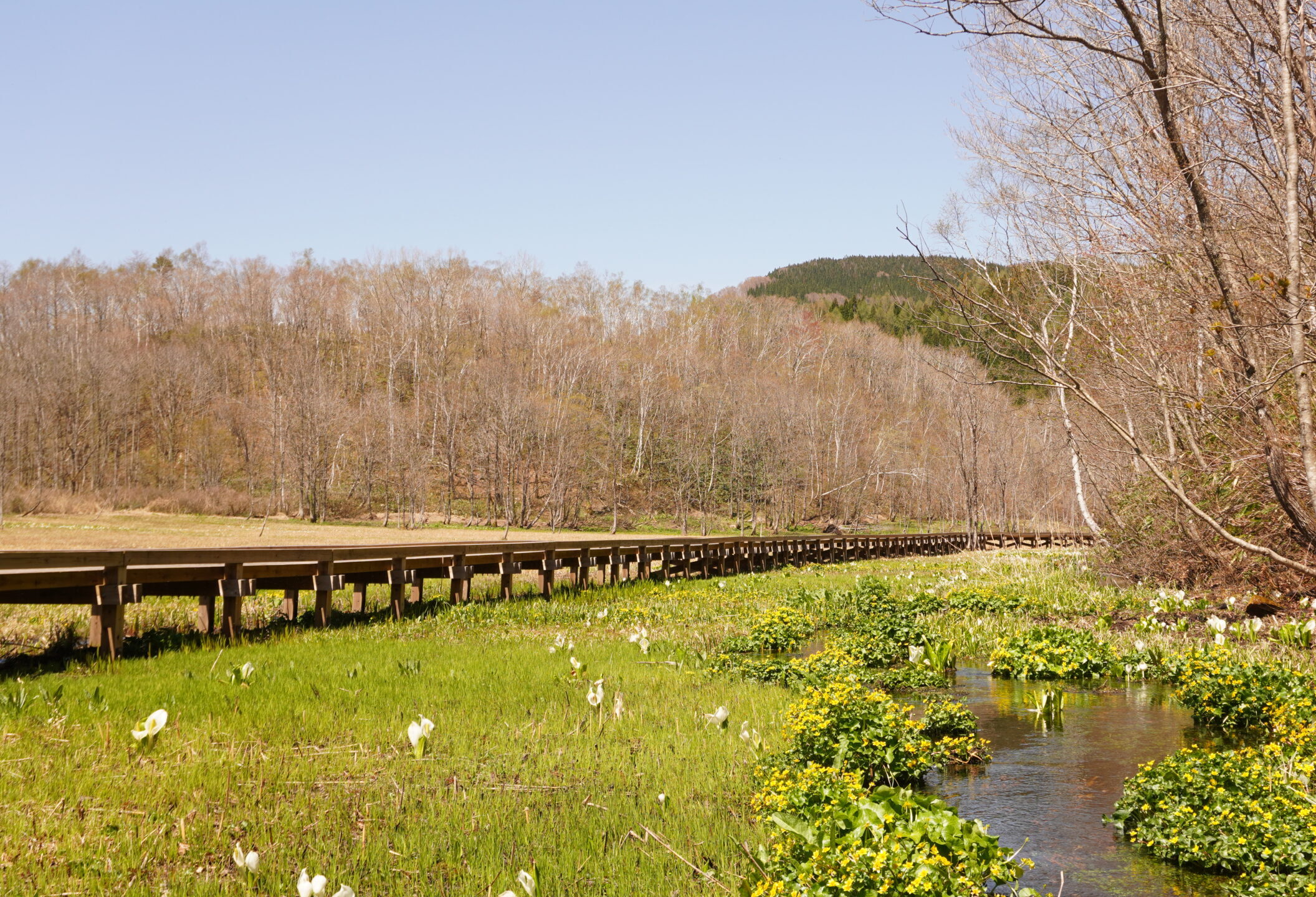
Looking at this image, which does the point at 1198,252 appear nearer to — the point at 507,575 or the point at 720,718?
the point at 720,718

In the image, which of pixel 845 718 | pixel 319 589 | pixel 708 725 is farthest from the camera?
pixel 319 589

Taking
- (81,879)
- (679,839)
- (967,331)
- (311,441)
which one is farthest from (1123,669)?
(311,441)

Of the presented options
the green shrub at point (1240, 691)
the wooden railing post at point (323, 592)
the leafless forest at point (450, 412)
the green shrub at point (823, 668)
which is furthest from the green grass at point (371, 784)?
the leafless forest at point (450, 412)

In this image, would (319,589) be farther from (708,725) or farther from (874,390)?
(874,390)

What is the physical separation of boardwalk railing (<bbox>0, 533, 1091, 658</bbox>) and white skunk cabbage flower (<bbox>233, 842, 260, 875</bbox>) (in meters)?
5.66

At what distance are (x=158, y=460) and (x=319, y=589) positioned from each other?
66.5 m

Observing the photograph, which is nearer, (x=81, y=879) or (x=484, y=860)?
(x=81, y=879)

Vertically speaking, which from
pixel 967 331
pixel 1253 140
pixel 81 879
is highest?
pixel 1253 140

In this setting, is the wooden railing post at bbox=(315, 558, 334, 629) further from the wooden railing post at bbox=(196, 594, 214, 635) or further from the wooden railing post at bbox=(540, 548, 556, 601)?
the wooden railing post at bbox=(540, 548, 556, 601)

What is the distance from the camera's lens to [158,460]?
70.1m

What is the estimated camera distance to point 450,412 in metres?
71.3

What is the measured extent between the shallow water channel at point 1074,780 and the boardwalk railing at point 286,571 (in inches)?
316

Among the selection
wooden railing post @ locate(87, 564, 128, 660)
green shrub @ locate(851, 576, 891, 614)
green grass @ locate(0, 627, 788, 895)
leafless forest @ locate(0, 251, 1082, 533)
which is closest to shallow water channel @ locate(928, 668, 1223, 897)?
→ green grass @ locate(0, 627, 788, 895)

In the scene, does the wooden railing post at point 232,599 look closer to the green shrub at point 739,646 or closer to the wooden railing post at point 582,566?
the green shrub at point 739,646
